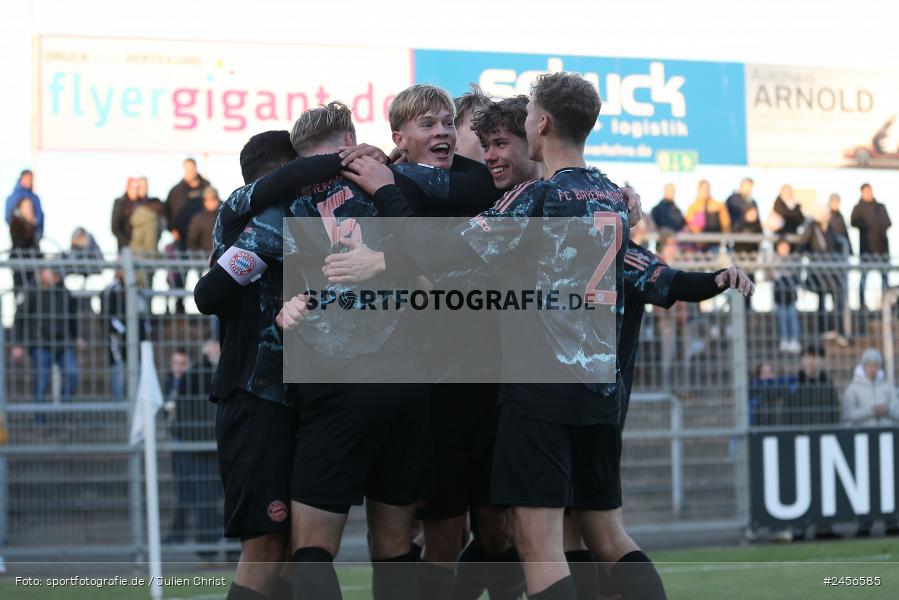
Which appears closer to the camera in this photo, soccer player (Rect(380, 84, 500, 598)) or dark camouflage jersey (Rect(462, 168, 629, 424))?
dark camouflage jersey (Rect(462, 168, 629, 424))

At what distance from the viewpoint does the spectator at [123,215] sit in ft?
44.3

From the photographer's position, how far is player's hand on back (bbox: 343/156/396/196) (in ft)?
14.4

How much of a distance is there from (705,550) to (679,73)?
1142 centimetres

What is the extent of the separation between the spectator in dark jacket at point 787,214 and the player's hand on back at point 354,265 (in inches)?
503

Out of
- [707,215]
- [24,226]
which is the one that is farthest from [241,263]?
[707,215]

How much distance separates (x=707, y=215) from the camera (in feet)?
52.9

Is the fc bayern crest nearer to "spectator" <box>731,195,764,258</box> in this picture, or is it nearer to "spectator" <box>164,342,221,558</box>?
"spectator" <box>164,342,221,558</box>

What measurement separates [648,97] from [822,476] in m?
10.1

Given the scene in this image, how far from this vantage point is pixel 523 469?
4.30 meters

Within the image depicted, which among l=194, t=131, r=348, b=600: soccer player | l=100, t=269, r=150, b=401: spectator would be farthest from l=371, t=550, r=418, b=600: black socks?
l=100, t=269, r=150, b=401: spectator

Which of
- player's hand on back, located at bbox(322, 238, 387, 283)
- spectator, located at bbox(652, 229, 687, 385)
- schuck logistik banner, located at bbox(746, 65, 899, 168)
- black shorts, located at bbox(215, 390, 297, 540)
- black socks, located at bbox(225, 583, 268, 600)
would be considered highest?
schuck logistik banner, located at bbox(746, 65, 899, 168)

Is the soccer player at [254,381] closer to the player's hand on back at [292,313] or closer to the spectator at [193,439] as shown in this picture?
the player's hand on back at [292,313]

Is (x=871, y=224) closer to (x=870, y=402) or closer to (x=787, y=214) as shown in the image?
(x=787, y=214)

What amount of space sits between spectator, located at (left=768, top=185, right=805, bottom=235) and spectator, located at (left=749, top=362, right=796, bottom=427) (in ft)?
16.9
